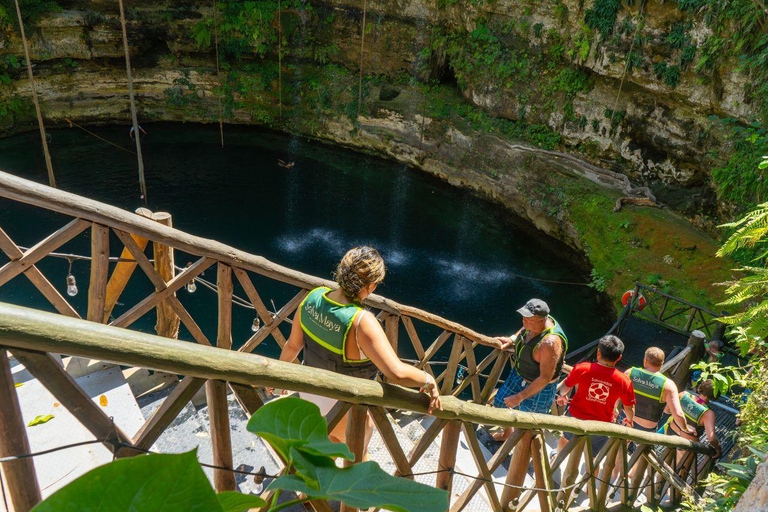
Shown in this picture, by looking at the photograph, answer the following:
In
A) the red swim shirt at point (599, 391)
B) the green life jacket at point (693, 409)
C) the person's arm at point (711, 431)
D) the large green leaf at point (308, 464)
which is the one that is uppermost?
the large green leaf at point (308, 464)

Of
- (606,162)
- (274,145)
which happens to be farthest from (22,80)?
(606,162)

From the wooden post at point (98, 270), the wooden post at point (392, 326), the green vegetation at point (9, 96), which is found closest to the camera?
the wooden post at point (98, 270)

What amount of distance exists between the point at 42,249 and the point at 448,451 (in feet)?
8.42

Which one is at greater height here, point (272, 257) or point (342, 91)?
point (342, 91)

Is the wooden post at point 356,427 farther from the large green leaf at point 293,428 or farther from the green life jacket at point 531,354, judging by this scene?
the green life jacket at point 531,354

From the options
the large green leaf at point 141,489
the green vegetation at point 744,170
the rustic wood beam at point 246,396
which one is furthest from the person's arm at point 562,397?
the green vegetation at point 744,170

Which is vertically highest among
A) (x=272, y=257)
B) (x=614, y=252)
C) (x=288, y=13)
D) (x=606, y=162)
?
(x=288, y=13)

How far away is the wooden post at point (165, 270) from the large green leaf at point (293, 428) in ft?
10.9

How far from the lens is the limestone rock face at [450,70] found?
1438cm

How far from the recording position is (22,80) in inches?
749

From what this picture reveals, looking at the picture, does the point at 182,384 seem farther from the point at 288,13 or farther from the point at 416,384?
the point at 288,13

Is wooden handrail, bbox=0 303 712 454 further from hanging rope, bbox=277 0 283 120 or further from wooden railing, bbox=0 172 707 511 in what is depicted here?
hanging rope, bbox=277 0 283 120

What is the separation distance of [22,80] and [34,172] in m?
4.25

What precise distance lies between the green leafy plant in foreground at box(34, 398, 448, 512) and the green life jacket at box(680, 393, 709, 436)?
16.1 ft
